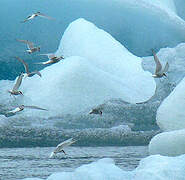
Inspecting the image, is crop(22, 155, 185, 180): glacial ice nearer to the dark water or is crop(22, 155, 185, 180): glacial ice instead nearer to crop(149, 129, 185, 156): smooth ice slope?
the dark water

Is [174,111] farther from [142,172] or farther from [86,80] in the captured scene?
[142,172]

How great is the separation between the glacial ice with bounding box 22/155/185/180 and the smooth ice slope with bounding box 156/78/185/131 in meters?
1.10

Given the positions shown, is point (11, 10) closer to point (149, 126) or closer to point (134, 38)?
point (134, 38)

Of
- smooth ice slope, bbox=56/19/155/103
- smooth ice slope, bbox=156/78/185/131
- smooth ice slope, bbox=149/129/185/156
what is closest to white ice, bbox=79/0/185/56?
smooth ice slope, bbox=56/19/155/103

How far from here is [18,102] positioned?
3314 millimetres

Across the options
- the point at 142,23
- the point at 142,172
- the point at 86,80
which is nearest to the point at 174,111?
the point at 86,80

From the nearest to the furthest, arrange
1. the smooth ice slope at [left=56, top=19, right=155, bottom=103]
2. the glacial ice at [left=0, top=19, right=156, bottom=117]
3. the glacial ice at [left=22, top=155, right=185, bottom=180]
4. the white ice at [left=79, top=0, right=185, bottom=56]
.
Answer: the glacial ice at [left=22, top=155, right=185, bottom=180] → the glacial ice at [left=0, top=19, right=156, bottom=117] → the smooth ice slope at [left=56, top=19, right=155, bottom=103] → the white ice at [left=79, top=0, right=185, bottom=56]

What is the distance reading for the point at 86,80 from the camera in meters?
3.25

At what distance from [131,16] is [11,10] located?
100cm

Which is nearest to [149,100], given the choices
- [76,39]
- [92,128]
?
[92,128]

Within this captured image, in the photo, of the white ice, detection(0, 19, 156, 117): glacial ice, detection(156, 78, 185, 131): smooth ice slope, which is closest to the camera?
detection(156, 78, 185, 131): smooth ice slope

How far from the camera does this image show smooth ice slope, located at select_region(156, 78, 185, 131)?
112 inches

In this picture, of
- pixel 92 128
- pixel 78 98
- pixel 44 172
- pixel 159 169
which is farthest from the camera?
pixel 92 128

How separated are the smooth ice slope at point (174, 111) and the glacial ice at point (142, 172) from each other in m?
1.10
